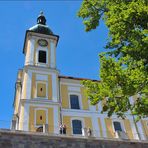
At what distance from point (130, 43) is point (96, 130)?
15.3 meters

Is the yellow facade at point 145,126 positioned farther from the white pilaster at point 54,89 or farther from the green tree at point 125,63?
the green tree at point 125,63

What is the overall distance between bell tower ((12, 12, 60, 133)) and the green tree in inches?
400

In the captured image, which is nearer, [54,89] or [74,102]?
[54,89]

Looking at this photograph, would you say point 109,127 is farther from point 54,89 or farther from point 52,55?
point 52,55

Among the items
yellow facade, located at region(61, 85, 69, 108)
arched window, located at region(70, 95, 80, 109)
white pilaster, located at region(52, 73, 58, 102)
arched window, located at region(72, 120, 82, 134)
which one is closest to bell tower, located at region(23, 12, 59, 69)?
white pilaster, located at region(52, 73, 58, 102)

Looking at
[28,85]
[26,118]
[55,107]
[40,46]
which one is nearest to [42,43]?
[40,46]

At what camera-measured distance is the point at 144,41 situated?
11.6 meters

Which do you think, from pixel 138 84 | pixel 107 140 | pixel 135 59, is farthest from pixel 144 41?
pixel 107 140

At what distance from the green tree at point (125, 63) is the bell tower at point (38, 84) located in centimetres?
1015

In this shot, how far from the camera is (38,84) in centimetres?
2820

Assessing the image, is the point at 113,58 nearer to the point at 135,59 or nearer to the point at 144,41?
the point at 135,59

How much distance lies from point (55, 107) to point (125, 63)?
14837 millimetres

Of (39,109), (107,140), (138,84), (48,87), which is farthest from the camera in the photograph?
(48,87)

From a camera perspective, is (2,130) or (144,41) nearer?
(144,41)
